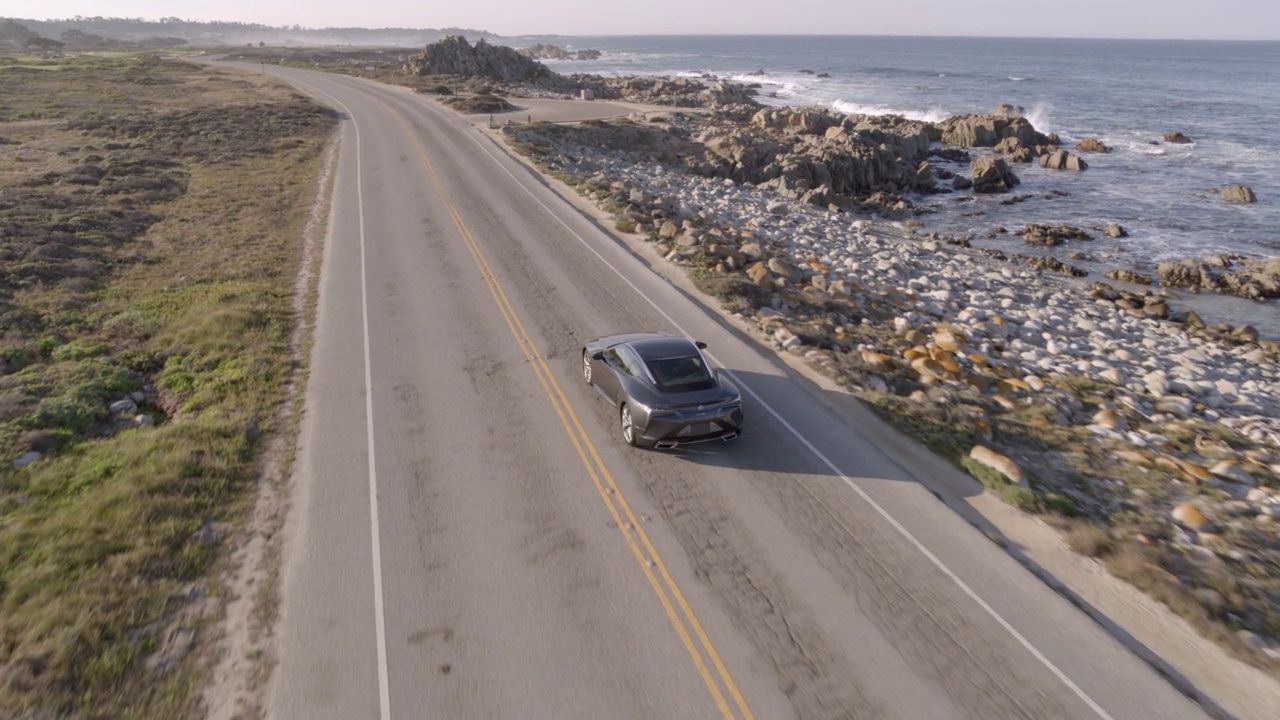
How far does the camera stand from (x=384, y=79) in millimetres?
83125

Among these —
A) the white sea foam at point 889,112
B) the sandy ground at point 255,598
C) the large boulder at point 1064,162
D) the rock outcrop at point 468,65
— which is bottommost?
the sandy ground at point 255,598

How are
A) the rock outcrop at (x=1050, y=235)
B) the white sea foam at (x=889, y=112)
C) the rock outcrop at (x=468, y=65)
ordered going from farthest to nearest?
1. the rock outcrop at (x=468, y=65)
2. the white sea foam at (x=889, y=112)
3. the rock outcrop at (x=1050, y=235)

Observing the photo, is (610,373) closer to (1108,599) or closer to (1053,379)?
(1108,599)

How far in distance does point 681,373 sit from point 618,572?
3886 mm

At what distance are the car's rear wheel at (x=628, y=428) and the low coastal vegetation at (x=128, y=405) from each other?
5.88 meters

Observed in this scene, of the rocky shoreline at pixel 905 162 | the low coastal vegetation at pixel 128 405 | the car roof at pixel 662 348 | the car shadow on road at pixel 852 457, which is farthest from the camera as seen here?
the rocky shoreline at pixel 905 162

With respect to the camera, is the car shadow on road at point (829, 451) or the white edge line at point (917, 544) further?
the car shadow on road at point (829, 451)

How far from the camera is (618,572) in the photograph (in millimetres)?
9219

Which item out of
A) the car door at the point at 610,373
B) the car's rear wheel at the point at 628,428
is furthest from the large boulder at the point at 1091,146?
the car's rear wheel at the point at 628,428

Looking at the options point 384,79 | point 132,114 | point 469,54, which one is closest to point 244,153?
point 132,114

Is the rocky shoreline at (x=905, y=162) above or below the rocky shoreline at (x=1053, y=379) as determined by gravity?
above

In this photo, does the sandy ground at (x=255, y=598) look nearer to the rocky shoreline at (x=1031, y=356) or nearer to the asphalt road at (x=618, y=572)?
the asphalt road at (x=618, y=572)

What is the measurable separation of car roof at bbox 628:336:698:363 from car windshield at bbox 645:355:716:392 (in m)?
0.11

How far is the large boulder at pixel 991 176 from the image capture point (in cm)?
4309
